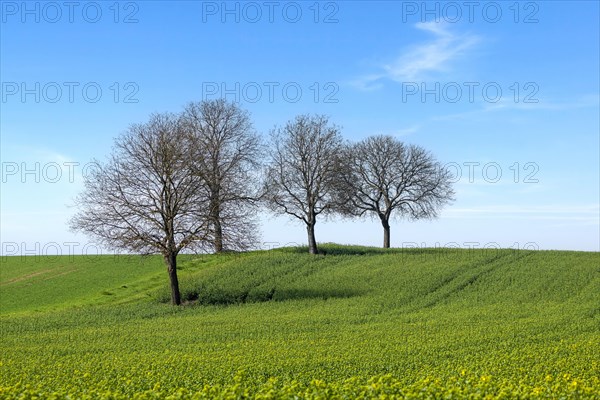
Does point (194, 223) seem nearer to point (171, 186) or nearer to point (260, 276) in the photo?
point (171, 186)

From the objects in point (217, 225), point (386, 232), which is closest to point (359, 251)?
point (386, 232)

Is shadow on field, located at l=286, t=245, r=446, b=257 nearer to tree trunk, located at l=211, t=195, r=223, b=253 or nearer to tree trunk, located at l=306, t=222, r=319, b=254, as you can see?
tree trunk, located at l=306, t=222, r=319, b=254

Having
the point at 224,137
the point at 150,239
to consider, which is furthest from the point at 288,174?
the point at 150,239

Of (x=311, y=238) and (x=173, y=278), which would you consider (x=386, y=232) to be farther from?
(x=173, y=278)

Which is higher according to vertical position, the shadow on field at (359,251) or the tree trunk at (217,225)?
the tree trunk at (217,225)

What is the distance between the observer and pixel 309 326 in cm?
3384

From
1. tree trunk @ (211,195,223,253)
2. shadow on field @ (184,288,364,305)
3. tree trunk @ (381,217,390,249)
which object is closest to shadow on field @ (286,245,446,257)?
tree trunk @ (381,217,390,249)

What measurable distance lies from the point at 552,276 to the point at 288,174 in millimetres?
25261

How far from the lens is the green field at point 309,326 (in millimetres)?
17094

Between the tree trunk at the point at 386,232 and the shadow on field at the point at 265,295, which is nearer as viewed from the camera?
the shadow on field at the point at 265,295

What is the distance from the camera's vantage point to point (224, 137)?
219 ft

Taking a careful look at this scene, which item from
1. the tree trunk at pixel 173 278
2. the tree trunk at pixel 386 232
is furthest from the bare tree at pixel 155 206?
the tree trunk at pixel 386 232

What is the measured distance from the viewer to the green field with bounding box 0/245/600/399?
1709 centimetres

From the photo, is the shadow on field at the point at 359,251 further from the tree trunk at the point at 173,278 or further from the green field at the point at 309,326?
the tree trunk at the point at 173,278
